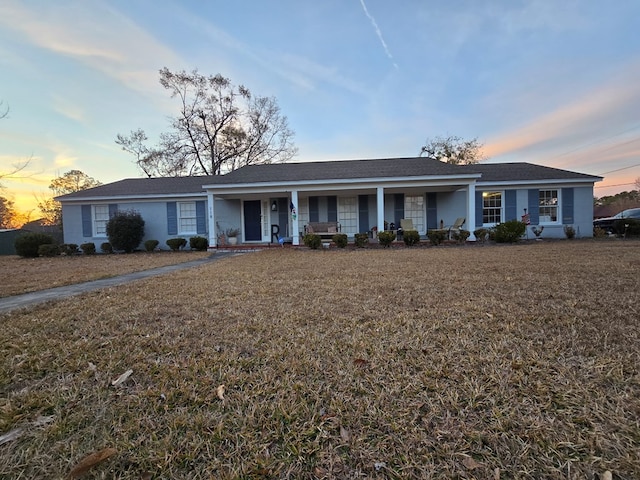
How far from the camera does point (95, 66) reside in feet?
35.8

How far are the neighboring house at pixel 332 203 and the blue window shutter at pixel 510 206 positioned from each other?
43 mm

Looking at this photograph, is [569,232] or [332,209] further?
[332,209]

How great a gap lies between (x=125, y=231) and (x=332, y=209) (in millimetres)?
10188

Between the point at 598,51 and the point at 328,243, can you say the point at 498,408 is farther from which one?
the point at 598,51

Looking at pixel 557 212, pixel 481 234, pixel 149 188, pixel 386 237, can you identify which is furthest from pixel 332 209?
pixel 557 212

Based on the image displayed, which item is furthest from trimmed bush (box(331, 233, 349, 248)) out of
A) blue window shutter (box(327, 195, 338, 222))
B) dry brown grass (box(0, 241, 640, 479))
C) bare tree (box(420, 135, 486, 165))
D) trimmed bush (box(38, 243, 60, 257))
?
bare tree (box(420, 135, 486, 165))

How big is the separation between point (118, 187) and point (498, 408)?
19219 mm

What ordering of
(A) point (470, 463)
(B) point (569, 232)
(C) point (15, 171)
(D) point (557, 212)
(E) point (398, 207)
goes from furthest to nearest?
(E) point (398, 207)
(D) point (557, 212)
(B) point (569, 232)
(C) point (15, 171)
(A) point (470, 463)

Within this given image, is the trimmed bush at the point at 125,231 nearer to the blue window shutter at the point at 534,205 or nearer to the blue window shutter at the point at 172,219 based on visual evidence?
the blue window shutter at the point at 172,219

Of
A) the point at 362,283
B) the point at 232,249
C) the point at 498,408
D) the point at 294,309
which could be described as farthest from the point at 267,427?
the point at 232,249

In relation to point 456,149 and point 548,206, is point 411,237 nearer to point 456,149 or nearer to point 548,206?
point 548,206

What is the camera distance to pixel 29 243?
1272 cm

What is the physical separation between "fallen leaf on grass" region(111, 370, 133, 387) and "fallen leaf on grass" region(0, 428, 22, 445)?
48 centimetres

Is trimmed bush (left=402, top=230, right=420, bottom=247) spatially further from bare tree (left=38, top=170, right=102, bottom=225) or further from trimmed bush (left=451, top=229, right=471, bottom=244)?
bare tree (left=38, top=170, right=102, bottom=225)
